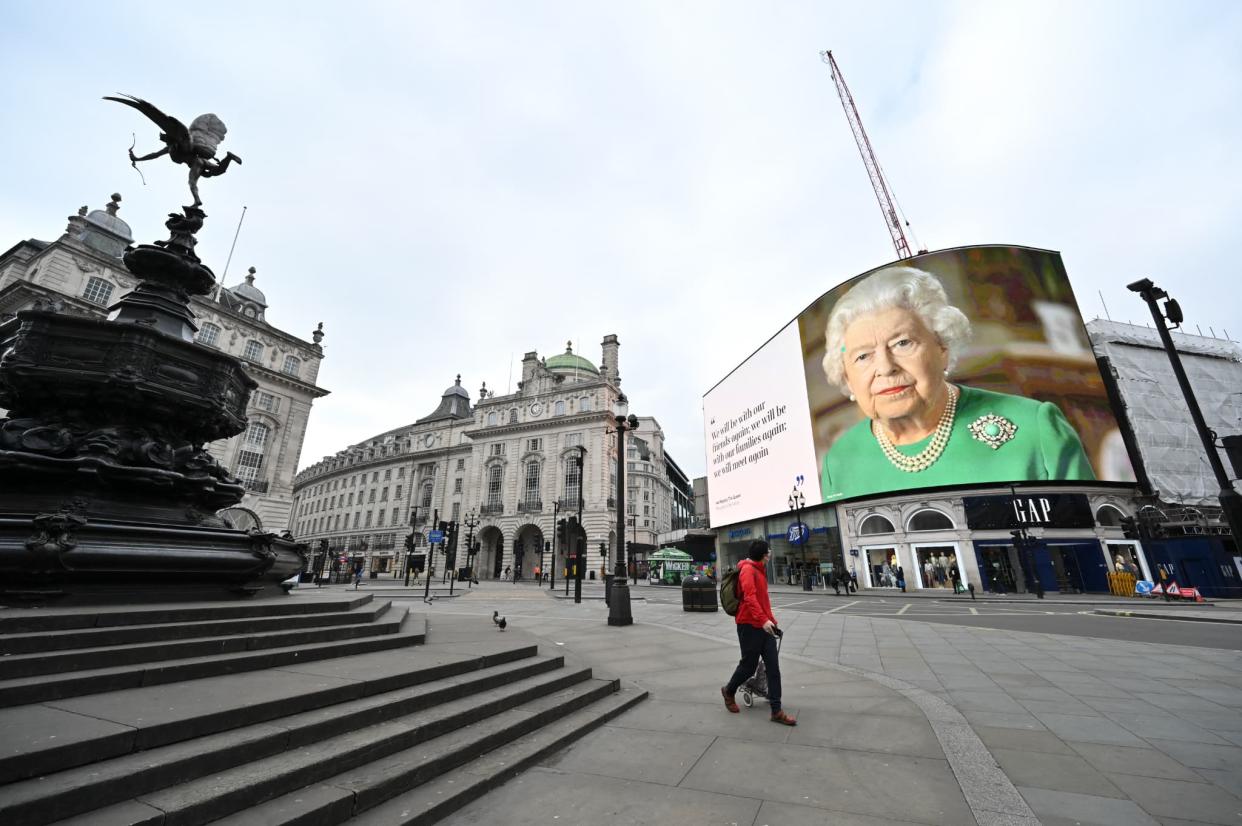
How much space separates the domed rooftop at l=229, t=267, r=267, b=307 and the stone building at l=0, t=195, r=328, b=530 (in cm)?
8

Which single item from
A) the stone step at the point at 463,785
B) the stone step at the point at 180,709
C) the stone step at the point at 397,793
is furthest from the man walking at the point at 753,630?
the stone step at the point at 180,709

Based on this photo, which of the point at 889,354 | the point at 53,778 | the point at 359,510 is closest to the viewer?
the point at 53,778

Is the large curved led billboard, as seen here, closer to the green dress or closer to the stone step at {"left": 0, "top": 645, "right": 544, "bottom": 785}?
the green dress

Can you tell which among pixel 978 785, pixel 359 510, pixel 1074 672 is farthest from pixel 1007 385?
pixel 359 510

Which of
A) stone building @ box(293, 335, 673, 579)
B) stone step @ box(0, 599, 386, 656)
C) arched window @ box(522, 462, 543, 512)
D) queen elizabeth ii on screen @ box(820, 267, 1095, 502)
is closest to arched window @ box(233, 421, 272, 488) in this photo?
stone building @ box(293, 335, 673, 579)

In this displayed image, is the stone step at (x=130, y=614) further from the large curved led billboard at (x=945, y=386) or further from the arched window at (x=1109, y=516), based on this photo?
the arched window at (x=1109, y=516)

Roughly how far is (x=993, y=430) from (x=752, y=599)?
33367mm

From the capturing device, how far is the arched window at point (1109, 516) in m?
29.6

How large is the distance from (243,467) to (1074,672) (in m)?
43.7

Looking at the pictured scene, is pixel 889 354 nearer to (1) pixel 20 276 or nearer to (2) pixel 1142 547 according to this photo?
(2) pixel 1142 547

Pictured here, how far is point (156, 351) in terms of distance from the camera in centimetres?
632

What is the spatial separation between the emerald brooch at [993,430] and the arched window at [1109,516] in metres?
6.74

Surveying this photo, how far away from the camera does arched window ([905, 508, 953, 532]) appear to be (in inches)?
1225

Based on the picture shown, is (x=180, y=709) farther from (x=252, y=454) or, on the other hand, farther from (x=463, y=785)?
(x=252, y=454)
